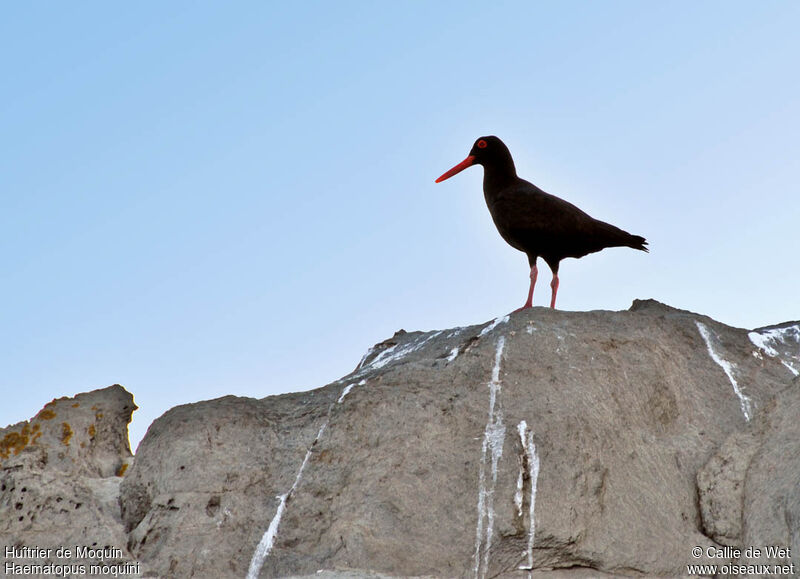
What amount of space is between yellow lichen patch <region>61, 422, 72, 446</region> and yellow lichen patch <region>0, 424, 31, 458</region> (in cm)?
34

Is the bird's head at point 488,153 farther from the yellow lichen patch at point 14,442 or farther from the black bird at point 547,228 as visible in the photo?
the yellow lichen patch at point 14,442

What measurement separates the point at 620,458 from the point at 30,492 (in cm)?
481

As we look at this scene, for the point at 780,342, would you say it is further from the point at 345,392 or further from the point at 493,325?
the point at 345,392

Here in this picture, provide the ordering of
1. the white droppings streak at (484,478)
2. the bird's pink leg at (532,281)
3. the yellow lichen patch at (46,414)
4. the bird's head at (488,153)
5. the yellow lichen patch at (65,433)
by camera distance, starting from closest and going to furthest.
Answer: the white droppings streak at (484,478)
the yellow lichen patch at (65,433)
the yellow lichen patch at (46,414)
the bird's pink leg at (532,281)
the bird's head at (488,153)

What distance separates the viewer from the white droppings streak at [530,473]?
23.0ft

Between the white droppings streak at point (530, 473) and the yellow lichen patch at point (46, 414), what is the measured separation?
184 inches

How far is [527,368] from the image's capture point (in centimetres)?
785

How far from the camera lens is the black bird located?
1029 centimetres

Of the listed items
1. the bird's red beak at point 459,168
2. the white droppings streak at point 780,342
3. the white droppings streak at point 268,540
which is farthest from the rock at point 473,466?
the bird's red beak at point 459,168

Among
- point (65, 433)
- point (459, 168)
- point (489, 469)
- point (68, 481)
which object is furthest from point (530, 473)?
point (459, 168)

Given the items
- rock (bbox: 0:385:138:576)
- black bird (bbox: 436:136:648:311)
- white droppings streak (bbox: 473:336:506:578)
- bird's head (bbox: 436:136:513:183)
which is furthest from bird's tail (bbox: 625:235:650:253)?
rock (bbox: 0:385:138:576)

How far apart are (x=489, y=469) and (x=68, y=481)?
355 cm

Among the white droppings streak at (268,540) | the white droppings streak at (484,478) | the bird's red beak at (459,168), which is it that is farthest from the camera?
the bird's red beak at (459,168)

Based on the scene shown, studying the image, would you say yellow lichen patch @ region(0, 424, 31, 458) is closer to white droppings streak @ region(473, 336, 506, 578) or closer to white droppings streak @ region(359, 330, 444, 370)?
white droppings streak @ region(359, 330, 444, 370)
